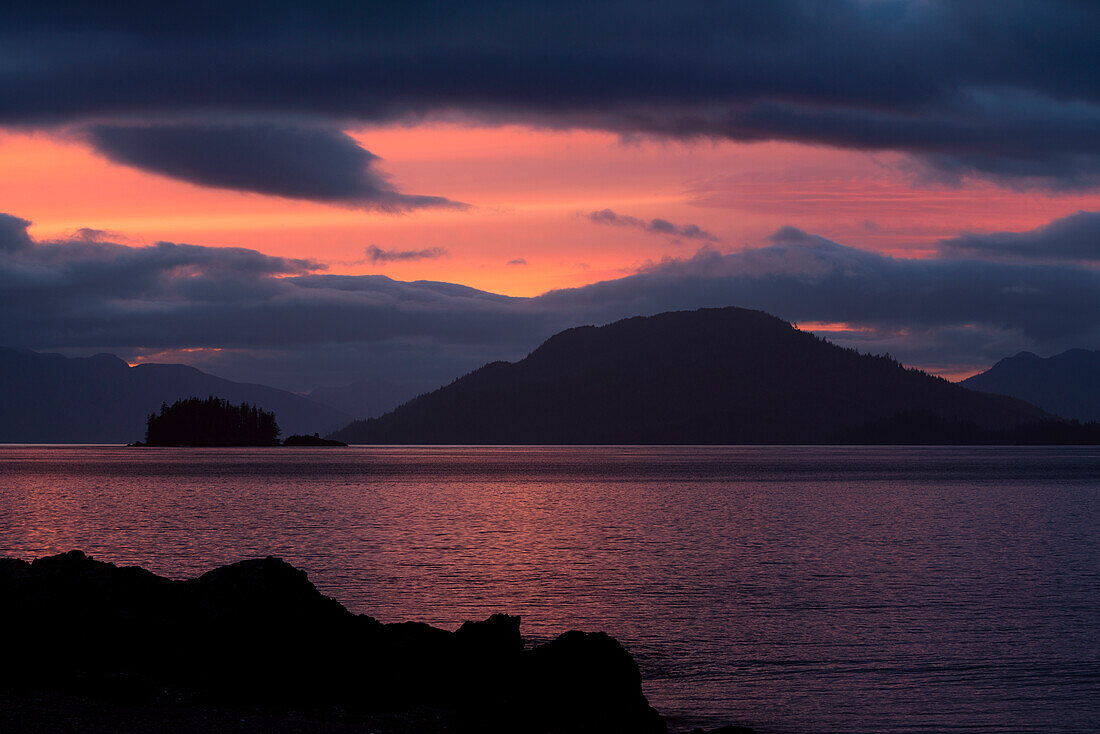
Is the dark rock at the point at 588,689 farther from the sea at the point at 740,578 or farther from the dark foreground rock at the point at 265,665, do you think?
the sea at the point at 740,578

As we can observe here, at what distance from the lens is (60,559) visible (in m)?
32.5

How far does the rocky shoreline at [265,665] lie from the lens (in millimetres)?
25312

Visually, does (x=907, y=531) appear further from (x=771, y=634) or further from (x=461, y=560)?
(x=771, y=634)

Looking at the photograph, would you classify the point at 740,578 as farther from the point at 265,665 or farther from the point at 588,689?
the point at 265,665

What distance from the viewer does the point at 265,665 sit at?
27.9 meters

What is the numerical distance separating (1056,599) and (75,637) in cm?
4141

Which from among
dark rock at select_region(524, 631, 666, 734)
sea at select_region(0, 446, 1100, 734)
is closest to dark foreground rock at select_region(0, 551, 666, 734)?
dark rock at select_region(524, 631, 666, 734)

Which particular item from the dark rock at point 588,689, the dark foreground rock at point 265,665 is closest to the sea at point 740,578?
the dark rock at point 588,689

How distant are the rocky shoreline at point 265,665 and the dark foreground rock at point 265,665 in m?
0.04

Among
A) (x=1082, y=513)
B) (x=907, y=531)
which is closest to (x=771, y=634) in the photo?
(x=907, y=531)

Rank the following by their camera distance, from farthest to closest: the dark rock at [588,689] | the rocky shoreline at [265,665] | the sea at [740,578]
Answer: the sea at [740,578] → the dark rock at [588,689] → the rocky shoreline at [265,665]

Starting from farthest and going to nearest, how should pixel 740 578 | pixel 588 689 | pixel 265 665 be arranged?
pixel 740 578 → pixel 265 665 → pixel 588 689

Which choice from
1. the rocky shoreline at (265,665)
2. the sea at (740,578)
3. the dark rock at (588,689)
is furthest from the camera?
the sea at (740,578)

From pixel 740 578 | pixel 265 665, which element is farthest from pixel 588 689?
pixel 740 578
